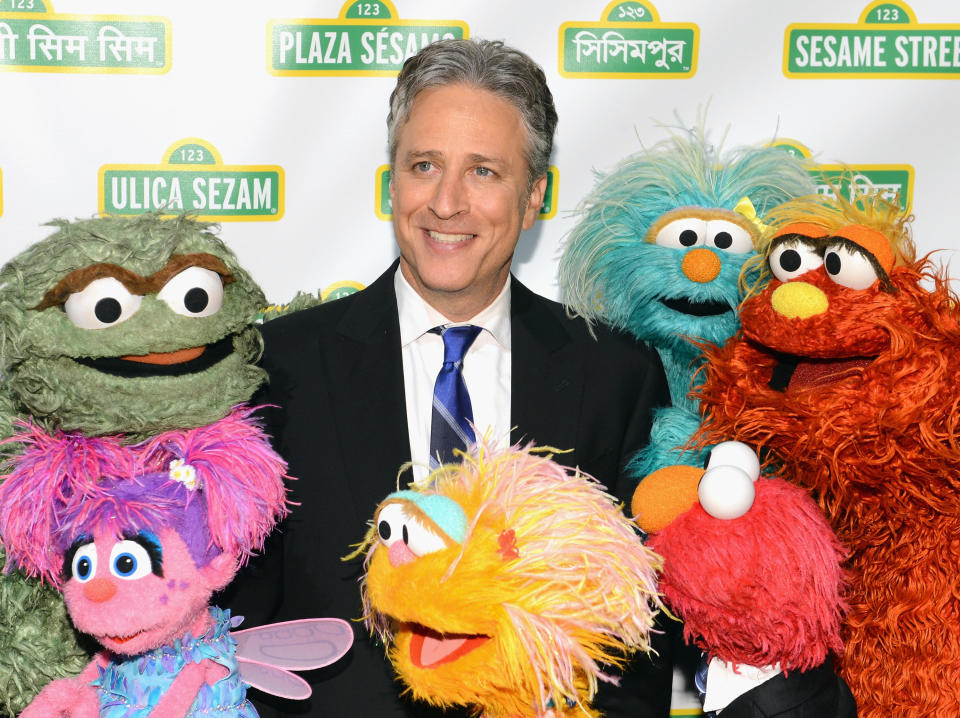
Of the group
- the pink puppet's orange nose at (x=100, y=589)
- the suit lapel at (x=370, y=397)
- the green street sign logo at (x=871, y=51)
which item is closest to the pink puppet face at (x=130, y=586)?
the pink puppet's orange nose at (x=100, y=589)

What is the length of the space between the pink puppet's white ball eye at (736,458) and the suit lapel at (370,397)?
47 centimetres

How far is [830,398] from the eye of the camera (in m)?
1.24

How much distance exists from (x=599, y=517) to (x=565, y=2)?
1.24m

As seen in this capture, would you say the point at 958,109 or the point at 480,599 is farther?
the point at 958,109

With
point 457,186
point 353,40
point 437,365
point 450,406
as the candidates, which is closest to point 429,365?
point 437,365

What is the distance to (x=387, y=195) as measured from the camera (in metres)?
2.05

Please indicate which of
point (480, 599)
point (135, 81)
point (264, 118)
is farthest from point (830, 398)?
point (135, 81)

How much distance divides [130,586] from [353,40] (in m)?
1.23

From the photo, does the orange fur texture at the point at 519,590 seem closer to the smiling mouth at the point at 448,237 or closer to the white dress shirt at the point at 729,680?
the white dress shirt at the point at 729,680

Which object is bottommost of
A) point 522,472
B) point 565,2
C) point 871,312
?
point 522,472

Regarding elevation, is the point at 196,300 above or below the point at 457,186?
below

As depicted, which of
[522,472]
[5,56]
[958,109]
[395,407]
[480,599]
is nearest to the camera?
[480,599]

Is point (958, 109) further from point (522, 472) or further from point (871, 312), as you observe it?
point (522, 472)

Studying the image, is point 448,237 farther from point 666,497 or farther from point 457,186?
point 666,497
